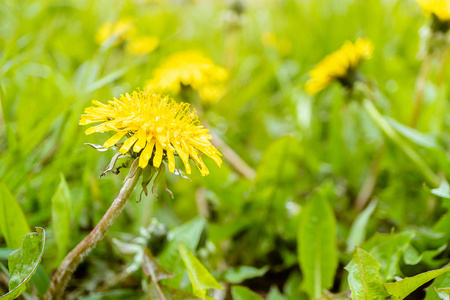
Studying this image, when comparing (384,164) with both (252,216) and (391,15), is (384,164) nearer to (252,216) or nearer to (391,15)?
(252,216)

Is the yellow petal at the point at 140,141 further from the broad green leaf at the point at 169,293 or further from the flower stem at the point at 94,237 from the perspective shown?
the broad green leaf at the point at 169,293

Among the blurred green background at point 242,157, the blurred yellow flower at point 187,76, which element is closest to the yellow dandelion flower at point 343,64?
the blurred green background at point 242,157

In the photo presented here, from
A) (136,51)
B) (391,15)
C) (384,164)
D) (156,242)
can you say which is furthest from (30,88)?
(391,15)

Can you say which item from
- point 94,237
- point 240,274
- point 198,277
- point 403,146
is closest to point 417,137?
point 403,146

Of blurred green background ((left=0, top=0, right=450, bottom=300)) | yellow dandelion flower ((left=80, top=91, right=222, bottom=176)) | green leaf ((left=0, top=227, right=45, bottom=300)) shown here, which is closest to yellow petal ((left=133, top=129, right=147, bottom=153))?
yellow dandelion flower ((left=80, top=91, right=222, bottom=176))

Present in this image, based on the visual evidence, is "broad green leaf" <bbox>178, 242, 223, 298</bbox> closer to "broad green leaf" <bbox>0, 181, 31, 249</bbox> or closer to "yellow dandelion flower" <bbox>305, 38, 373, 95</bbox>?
"broad green leaf" <bbox>0, 181, 31, 249</bbox>

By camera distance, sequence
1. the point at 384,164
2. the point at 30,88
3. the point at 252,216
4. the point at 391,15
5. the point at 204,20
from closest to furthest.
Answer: the point at 252,216 < the point at 384,164 < the point at 30,88 < the point at 391,15 < the point at 204,20
